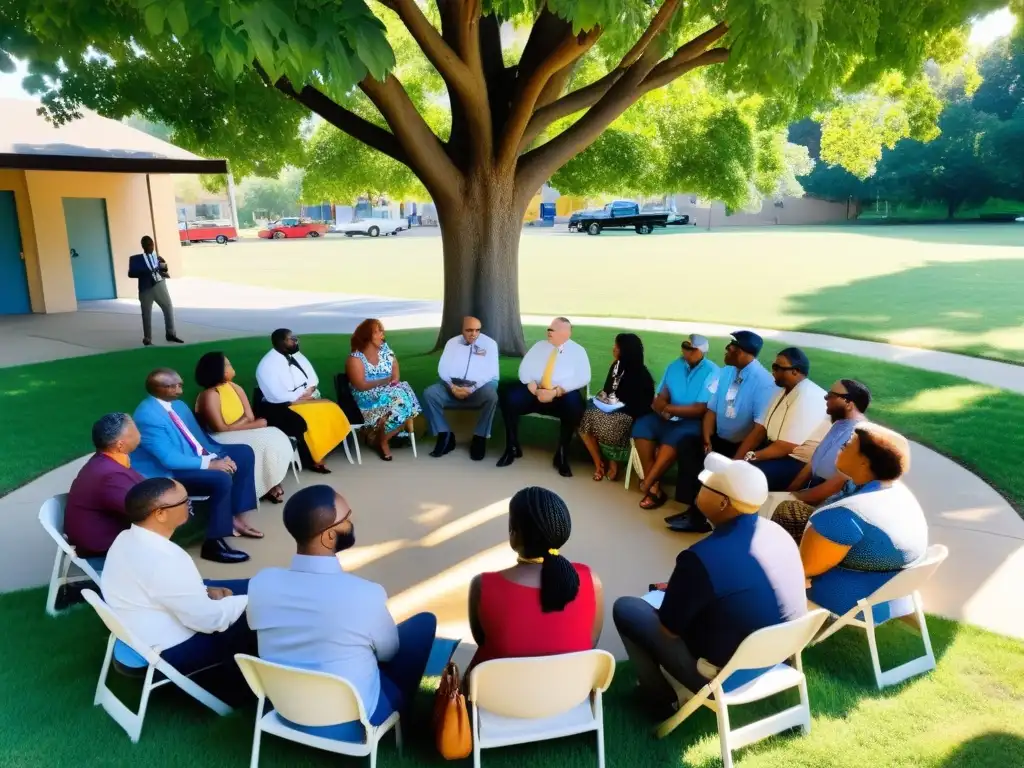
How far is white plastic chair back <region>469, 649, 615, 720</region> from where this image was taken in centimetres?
282

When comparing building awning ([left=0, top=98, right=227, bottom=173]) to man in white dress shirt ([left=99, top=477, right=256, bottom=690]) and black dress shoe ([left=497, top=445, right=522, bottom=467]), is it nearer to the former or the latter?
black dress shoe ([left=497, top=445, right=522, bottom=467])

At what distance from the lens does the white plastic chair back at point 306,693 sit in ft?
9.12

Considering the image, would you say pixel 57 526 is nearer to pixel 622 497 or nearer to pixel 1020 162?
pixel 622 497

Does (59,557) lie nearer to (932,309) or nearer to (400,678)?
(400,678)

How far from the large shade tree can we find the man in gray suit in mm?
2466

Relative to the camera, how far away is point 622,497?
6602 millimetres

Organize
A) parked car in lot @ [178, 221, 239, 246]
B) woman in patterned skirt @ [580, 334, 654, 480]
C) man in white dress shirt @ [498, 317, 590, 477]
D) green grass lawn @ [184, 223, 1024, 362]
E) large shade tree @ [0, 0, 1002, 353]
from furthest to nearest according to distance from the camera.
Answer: parked car in lot @ [178, 221, 239, 246]
green grass lawn @ [184, 223, 1024, 362]
man in white dress shirt @ [498, 317, 590, 477]
woman in patterned skirt @ [580, 334, 654, 480]
large shade tree @ [0, 0, 1002, 353]

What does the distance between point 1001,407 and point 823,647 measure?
20.3 ft

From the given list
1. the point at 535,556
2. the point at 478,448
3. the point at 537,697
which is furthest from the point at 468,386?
the point at 537,697

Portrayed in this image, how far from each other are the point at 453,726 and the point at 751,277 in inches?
865

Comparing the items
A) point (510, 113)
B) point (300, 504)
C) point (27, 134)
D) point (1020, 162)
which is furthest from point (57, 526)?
point (1020, 162)

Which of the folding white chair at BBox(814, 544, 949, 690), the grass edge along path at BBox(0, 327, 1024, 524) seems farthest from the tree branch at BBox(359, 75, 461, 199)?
the folding white chair at BBox(814, 544, 949, 690)

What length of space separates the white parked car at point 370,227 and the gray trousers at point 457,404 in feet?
155

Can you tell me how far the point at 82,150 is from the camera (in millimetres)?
14414
